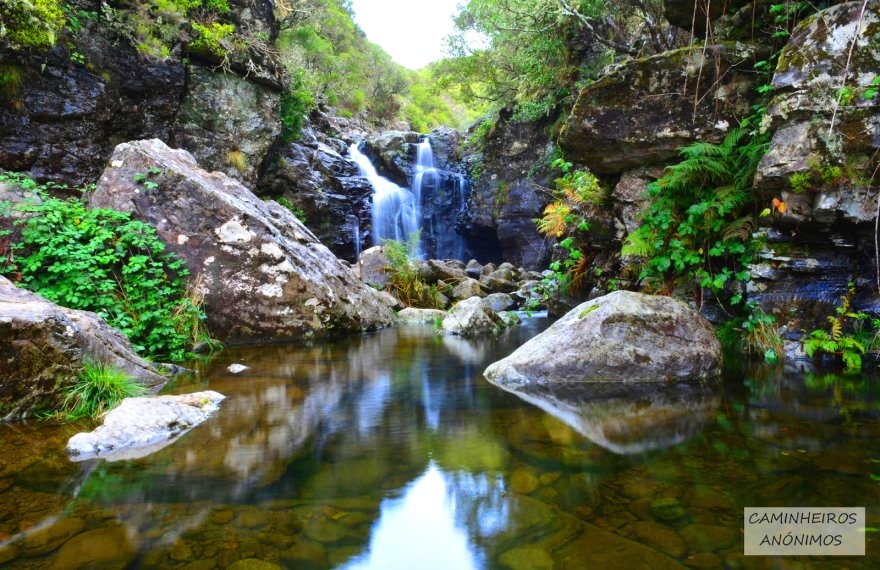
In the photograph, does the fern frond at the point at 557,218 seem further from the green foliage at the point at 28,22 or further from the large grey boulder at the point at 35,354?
the green foliage at the point at 28,22

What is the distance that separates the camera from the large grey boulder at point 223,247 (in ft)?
22.7

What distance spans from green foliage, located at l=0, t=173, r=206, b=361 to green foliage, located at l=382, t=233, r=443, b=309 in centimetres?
563

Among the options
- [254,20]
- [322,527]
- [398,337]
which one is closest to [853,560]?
[322,527]

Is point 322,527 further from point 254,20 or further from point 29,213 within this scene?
point 254,20

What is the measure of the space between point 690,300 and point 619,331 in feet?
7.47

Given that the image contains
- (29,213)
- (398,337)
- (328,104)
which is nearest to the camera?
(29,213)

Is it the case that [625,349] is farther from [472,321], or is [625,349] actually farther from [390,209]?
[390,209]

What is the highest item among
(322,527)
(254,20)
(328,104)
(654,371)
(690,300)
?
(328,104)

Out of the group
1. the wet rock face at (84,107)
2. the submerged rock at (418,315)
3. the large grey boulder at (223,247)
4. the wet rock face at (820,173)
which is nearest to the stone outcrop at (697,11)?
the wet rock face at (820,173)

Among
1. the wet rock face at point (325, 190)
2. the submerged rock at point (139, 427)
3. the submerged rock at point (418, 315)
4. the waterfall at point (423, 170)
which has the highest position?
the waterfall at point (423, 170)

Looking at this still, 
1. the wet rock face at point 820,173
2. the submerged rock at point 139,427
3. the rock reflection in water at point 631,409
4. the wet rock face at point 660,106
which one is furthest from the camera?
the wet rock face at point 660,106

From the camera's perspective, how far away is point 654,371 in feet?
14.2

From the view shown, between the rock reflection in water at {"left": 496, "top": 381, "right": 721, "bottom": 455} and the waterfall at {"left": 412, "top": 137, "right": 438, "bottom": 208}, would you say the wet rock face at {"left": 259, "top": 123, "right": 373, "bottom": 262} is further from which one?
the rock reflection in water at {"left": 496, "top": 381, "right": 721, "bottom": 455}

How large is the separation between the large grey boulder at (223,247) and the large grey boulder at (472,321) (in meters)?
2.26
